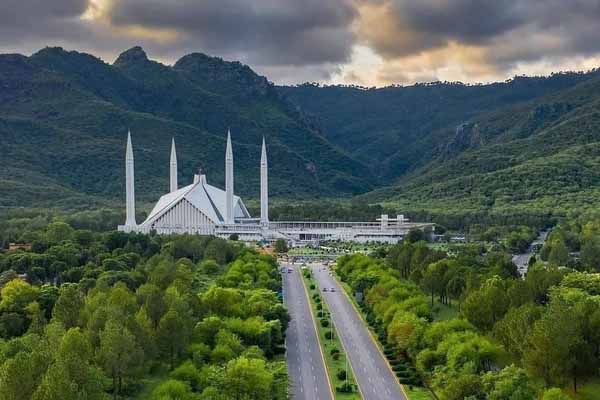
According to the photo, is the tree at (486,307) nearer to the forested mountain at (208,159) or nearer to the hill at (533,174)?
the hill at (533,174)

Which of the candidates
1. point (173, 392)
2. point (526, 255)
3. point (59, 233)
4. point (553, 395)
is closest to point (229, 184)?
point (59, 233)

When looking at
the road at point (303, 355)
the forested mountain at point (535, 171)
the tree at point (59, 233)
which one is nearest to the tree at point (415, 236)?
the forested mountain at point (535, 171)

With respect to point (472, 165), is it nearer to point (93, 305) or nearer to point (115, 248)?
point (115, 248)

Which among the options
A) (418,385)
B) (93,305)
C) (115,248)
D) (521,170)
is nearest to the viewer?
(418,385)

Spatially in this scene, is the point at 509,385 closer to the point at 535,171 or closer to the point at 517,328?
the point at 517,328

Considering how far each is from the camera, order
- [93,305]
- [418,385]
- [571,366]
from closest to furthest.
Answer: [571,366] < [418,385] < [93,305]

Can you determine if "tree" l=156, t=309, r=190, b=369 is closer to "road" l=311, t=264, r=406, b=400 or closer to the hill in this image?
"road" l=311, t=264, r=406, b=400

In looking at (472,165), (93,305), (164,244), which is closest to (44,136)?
(472,165)
